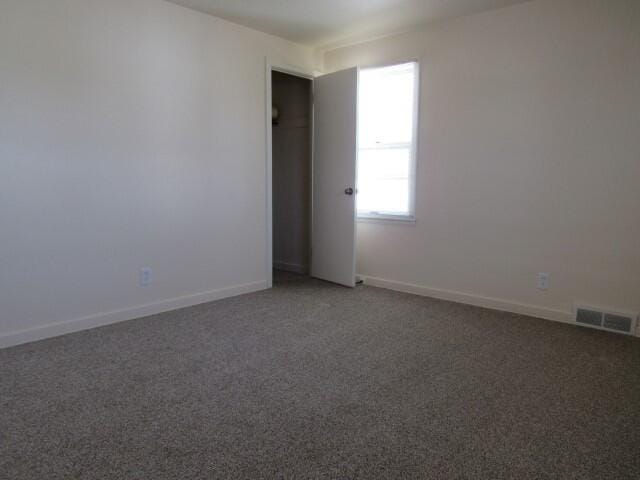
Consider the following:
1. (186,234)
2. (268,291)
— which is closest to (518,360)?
(268,291)

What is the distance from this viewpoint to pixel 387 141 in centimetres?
413

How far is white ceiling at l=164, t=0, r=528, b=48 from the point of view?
3.23m

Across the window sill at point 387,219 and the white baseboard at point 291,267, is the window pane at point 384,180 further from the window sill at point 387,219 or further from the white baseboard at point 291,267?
the white baseboard at point 291,267

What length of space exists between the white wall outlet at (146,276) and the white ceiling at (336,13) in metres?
2.07

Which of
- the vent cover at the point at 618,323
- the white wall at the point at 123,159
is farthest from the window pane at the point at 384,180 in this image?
the vent cover at the point at 618,323

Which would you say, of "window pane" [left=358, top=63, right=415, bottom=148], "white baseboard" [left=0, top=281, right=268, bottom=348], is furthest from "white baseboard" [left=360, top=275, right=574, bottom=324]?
"window pane" [left=358, top=63, right=415, bottom=148]

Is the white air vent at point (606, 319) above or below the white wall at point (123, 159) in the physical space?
below

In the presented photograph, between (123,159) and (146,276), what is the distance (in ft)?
2.96

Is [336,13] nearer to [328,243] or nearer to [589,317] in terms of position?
[328,243]

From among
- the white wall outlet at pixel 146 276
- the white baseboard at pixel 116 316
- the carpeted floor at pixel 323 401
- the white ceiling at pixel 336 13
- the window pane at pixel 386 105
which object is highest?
the white ceiling at pixel 336 13

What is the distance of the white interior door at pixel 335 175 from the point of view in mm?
4082

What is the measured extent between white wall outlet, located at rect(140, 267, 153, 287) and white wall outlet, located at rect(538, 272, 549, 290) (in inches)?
120

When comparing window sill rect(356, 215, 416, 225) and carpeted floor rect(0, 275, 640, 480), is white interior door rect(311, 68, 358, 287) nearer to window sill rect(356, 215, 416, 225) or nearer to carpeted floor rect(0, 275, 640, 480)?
window sill rect(356, 215, 416, 225)

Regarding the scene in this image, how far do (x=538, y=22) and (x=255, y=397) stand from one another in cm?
327
